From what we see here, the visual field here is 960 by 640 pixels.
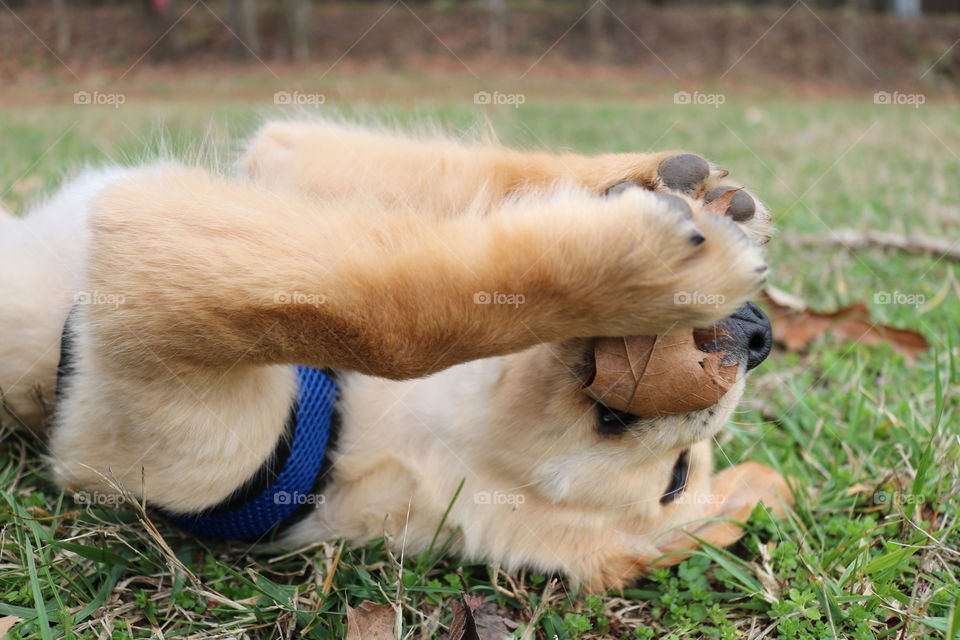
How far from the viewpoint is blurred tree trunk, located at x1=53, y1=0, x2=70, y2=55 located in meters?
17.7

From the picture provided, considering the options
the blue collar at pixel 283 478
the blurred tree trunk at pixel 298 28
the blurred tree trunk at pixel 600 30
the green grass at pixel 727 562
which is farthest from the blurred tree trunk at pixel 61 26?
the blue collar at pixel 283 478

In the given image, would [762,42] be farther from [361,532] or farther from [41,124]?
[361,532]

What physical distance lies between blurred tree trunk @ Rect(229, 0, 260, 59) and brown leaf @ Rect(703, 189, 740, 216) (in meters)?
16.5

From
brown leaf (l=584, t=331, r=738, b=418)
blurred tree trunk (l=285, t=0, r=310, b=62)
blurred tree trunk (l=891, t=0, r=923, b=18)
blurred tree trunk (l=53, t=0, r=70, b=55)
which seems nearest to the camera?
brown leaf (l=584, t=331, r=738, b=418)

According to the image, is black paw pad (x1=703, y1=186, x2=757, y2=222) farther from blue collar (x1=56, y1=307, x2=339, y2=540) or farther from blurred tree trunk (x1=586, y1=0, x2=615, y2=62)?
blurred tree trunk (x1=586, y1=0, x2=615, y2=62)

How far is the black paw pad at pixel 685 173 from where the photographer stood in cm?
197

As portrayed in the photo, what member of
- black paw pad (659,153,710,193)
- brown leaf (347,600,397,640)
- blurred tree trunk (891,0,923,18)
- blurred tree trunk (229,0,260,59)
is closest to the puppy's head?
black paw pad (659,153,710,193)

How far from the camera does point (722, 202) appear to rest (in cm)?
191

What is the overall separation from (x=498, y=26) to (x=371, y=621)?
62.2 ft

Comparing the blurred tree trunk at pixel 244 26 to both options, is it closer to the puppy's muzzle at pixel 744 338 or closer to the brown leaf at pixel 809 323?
the brown leaf at pixel 809 323

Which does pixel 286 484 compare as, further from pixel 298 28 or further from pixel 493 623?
pixel 298 28

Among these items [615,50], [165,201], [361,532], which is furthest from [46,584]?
[615,50]

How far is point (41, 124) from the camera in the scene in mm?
8859

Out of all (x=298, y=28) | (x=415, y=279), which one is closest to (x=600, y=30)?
(x=298, y=28)
